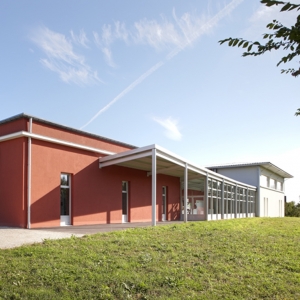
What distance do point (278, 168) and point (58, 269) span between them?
37125 millimetres

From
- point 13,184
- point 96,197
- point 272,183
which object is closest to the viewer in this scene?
point 13,184

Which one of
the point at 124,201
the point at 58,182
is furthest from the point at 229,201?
the point at 58,182

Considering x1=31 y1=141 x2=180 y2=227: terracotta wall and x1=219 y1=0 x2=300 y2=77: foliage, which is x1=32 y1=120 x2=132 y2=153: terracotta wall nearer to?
x1=31 y1=141 x2=180 y2=227: terracotta wall

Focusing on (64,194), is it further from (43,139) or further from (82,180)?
(43,139)

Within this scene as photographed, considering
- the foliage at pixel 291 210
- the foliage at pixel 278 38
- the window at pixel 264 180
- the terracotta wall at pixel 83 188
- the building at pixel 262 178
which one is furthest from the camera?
the foliage at pixel 291 210

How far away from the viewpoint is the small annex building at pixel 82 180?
47.5 feet

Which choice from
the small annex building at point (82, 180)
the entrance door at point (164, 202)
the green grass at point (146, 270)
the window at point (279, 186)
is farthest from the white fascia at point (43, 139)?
the window at point (279, 186)

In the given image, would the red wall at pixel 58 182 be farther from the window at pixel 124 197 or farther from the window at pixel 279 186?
the window at pixel 279 186

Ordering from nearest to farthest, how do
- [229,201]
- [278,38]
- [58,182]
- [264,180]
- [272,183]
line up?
[278,38], [58,182], [229,201], [264,180], [272,183]

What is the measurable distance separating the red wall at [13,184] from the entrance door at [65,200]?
2088 millimetres

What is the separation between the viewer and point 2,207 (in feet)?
48.4

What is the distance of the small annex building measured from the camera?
14469 mm

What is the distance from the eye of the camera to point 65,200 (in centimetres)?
1619

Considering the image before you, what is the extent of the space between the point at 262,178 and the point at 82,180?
25.8m
